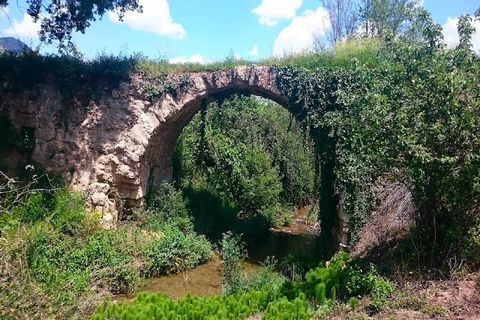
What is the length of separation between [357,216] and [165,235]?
480 centimetres

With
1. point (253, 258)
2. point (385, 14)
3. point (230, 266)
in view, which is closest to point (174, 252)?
point (230, 266)

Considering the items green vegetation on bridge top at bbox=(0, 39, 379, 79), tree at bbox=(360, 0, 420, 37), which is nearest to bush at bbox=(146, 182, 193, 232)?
green vegetation on bridge top at bbox=(0, 39, 379, 79)

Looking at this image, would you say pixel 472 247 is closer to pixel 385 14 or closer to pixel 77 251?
pixel 77 251

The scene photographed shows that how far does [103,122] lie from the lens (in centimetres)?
1204

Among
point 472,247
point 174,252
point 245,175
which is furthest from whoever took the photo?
point 245,175

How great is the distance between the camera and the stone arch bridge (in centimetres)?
1188

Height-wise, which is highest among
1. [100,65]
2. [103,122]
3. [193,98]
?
[100,65]

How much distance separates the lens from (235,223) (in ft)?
47.2

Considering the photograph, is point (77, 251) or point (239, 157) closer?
point (77, 251)

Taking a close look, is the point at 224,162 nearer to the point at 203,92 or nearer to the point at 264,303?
the point at 203,92

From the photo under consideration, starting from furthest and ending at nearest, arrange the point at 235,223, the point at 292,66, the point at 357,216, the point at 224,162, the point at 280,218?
1. the point at 280,218
2. the point at 224,162
3. the point at 235,223
4. the point at 292,66
5. the point at 357,216

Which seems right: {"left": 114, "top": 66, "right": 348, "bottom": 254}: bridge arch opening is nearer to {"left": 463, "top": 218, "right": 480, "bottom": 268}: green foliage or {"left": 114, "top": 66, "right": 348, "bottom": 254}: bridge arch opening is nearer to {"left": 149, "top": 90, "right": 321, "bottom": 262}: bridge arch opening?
{"left": 149, "top": 90, "right": 321, "bottom": 262}: bridge arch opening

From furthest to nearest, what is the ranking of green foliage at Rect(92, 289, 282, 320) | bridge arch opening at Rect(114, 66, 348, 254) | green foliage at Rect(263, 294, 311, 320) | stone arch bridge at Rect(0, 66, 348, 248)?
stone arch bridge at Rect(0, 66, 348, 248) < bridge arch opening at Rect(114, 66, 348, 254) < green foliage at Rect(92, 289, 282, 320) < green foliage at Rect(263, 294, 311, 320)

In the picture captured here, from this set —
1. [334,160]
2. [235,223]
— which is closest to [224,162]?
[235,223]
